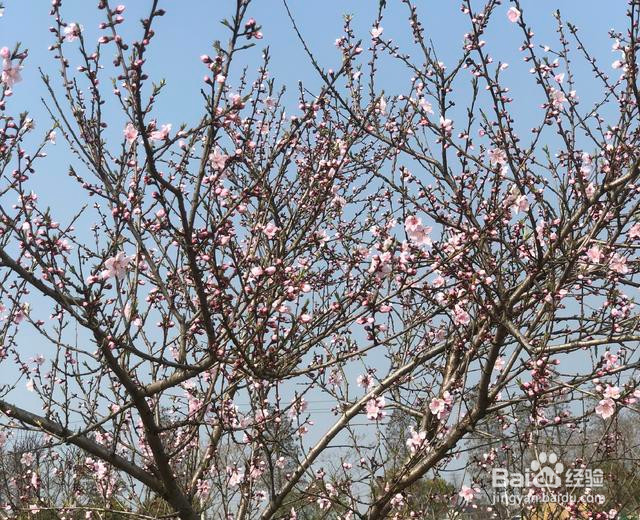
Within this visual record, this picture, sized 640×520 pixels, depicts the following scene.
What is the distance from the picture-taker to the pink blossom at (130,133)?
11.8ft

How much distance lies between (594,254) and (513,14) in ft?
6.06

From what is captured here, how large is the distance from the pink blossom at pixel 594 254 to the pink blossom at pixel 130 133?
3.16 metres

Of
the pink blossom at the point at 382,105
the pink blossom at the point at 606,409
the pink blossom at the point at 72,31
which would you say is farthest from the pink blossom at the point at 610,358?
the pink blossom at the point at 72,31

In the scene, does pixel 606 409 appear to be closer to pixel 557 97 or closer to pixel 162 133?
pixel 557 97

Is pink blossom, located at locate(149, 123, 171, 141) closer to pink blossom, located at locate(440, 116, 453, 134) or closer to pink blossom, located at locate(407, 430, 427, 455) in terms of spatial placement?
pink blossom, located at locate(440, 116, 453, 134)

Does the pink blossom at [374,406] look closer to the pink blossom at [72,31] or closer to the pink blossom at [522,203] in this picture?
the pink blossom at [522,203]

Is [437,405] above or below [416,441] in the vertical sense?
above

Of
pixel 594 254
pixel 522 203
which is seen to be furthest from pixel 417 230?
pixel 594 254

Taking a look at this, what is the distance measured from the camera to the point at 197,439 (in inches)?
173

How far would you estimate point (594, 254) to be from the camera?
4.04m

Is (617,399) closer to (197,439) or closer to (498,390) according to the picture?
(498,390)

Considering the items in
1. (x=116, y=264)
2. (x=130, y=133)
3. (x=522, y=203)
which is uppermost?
(x=130, y=133)

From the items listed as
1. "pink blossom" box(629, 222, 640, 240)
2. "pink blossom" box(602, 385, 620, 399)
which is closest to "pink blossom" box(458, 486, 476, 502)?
"pink blossom" box(602, 385, 620, 399)

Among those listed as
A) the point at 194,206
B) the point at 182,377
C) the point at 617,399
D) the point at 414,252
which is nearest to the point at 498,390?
the point at 617,399
